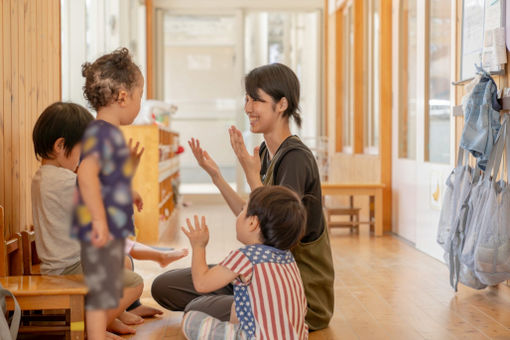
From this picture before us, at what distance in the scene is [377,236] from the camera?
5234 millimetres

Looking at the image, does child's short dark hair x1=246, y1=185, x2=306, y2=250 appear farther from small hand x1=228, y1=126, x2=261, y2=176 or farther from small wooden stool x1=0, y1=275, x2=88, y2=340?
small wooden stool x1=0, y1=275, x2=88, y2=340

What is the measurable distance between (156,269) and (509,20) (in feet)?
7.73

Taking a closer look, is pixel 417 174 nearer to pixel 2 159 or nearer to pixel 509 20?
pixel 509 20

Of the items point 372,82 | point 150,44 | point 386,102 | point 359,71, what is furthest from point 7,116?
point 150,44

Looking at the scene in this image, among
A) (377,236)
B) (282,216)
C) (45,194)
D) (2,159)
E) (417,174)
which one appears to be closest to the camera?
(45,194)

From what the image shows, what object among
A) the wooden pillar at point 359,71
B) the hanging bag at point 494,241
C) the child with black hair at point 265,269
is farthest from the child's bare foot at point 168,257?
the wooden pillar at point 359,71

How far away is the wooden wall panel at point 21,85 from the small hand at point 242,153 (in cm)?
100

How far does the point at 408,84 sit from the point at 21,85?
354 centimetres

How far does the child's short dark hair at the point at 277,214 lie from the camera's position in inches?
61.4

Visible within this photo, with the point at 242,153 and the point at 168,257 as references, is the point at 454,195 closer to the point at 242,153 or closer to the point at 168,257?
the point at 168,257

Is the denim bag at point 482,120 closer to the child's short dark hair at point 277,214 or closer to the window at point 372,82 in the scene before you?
the child's short dark hair at point 277,214

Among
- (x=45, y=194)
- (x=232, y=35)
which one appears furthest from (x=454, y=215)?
(x=232, y=35)

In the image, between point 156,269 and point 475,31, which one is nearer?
point 475,31

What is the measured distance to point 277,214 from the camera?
1.57 m
